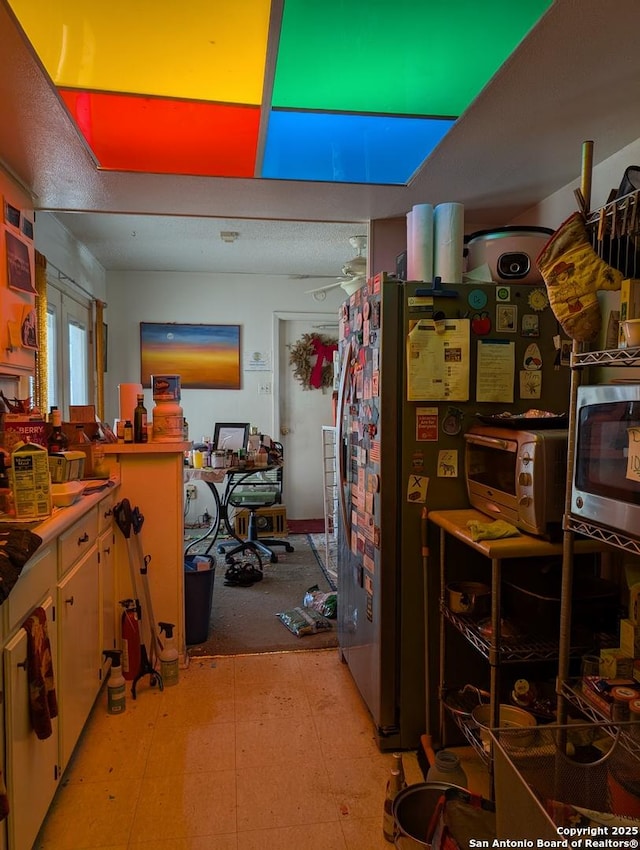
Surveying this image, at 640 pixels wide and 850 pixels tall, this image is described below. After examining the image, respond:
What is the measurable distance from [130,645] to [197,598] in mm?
447

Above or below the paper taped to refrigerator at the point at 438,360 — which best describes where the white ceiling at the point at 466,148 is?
above

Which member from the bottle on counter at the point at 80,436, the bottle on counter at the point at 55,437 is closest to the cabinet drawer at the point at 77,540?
the bottle on counter at the point at 55,437

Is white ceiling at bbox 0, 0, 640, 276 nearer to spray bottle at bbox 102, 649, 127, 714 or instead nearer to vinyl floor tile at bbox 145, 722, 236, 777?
spray bottle at bbox 102, 649, 127, 714

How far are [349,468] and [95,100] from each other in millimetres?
1678

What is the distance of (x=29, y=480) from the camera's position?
5.44 feet

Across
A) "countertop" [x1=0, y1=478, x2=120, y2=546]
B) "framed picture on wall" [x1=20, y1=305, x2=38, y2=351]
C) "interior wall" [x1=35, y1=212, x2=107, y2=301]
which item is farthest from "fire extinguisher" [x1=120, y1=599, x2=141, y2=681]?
"interior wall" [x1=35, y1=212, x2=107, y2=301]

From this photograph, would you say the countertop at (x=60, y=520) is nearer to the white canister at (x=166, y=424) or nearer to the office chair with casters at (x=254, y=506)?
the white canister at (x=166, y=424)

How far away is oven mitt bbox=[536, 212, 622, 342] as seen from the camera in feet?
3.92

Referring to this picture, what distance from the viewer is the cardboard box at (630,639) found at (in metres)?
1.37

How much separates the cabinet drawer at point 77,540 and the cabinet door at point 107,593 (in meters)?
0.14

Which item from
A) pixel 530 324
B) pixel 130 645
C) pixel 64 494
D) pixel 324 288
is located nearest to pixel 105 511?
pixel 64 494

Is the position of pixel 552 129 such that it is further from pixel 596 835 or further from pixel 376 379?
pixel 596 835

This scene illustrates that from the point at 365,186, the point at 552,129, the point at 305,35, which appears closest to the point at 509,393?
the point at 552,129

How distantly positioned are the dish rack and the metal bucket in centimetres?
38
